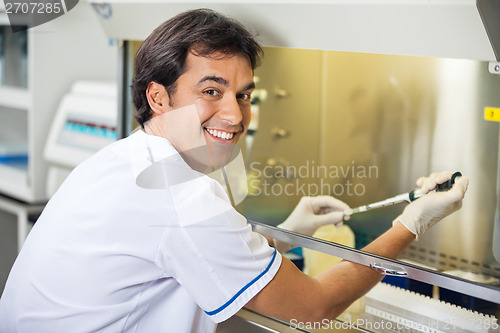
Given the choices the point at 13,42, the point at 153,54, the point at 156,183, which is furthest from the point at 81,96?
the point at 156,183

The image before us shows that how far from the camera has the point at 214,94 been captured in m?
1.12

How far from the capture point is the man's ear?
1.15 metres

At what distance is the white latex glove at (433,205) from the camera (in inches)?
46.0

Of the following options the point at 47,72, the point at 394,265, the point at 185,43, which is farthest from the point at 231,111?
the point at 47,72

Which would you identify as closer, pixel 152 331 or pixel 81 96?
pixel 152 331

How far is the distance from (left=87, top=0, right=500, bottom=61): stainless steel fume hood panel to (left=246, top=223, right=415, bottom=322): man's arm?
0.38 meters

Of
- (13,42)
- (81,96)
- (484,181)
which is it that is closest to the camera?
(484,181)

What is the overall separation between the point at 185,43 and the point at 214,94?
0.10m

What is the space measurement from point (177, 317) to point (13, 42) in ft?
6.14

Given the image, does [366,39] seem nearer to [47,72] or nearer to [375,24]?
[375,24]

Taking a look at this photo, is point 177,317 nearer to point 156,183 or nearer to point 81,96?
point 156,183

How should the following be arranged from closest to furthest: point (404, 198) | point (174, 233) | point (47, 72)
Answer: point (174, 233)
point (404, 198)
point (47, 72)

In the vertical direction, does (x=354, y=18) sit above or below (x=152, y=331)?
above

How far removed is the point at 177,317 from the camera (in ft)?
3.57
